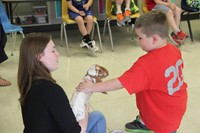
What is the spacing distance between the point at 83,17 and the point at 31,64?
8.72 feet

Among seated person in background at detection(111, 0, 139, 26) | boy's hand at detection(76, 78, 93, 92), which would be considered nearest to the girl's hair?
boy's hand at detection(76, 78, 93, 92)

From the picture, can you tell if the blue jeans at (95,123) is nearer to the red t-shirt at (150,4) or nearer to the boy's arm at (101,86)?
the boy's arm at (101,86)

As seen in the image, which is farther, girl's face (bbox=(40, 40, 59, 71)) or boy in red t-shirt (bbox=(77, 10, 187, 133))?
boy in red t-shirt (bbox=(77, 10, 187, 133))

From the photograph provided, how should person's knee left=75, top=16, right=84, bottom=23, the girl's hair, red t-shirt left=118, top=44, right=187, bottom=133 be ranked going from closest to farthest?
1. the girl's hair
2. red t-shirt left=118, top=44, right=187, bottom=133
3. person's knee left=75, top=16, right=84, bottom=23

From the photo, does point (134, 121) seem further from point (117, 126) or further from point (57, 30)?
point (57, 30)

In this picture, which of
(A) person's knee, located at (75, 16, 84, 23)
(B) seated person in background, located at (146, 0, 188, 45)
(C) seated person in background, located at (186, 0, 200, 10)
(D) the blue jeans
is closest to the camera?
(D) the blue jeans

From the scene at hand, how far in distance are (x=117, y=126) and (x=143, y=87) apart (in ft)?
2.67

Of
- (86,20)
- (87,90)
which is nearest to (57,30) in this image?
(86,20)

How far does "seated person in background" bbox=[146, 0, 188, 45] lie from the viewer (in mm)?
4129

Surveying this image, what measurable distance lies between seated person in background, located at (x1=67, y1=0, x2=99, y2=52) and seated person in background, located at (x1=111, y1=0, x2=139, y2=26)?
332 millimetres

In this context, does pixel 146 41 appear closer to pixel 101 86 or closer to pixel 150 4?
pixel 101 86

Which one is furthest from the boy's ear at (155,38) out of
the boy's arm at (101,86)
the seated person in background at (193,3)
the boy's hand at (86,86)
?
the seated person in background at (193,3)

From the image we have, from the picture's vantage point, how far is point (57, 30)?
4949 mm

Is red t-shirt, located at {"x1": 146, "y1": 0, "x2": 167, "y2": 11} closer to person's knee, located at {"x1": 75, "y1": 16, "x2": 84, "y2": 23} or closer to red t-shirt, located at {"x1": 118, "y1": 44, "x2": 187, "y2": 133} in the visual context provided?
person's knee, located at {"x1": 75, "y1": 16, "x2": 84, "y2": 23}
